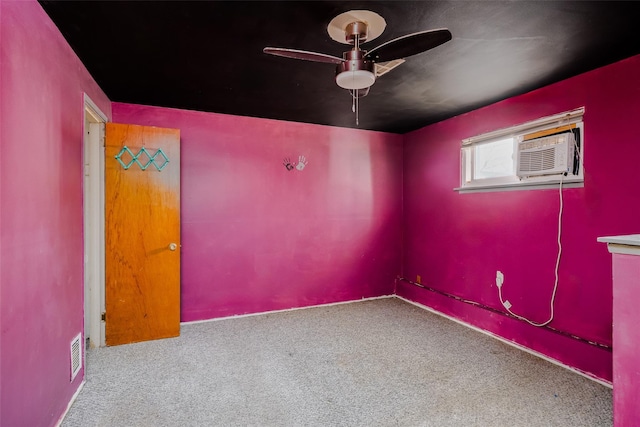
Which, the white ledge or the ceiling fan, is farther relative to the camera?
the ceiling fan

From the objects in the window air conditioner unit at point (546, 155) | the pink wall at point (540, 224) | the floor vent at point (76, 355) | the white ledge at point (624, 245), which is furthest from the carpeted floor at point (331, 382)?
the window air conditioner unit at point (546, 155)

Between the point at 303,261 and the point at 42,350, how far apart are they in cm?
269

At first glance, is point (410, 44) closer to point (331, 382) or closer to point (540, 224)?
point (540, 224)

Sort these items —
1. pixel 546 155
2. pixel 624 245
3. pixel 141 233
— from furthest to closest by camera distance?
1. pixel 141 233
2. pixel 546 155
3. pixel 624 245

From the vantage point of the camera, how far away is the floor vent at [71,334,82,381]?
2.14 m

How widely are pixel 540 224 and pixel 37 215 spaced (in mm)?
3581

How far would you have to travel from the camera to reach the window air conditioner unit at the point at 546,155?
262 centimetres

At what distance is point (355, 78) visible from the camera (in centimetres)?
190

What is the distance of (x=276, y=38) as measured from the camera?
202 centimetres

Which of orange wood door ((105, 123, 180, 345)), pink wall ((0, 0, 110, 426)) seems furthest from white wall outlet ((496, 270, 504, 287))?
pink wall ((0, 0, 110, 426))

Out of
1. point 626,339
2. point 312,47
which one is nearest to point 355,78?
point 312,47

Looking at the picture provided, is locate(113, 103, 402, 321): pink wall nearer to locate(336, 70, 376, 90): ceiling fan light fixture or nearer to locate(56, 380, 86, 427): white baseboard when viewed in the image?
locate(56, 380, 86, 427): white baseboard

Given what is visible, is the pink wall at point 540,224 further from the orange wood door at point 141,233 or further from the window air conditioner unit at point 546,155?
the orange wood door at point 141,233

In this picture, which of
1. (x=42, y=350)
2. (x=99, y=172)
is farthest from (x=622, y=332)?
(x=99, y=172)
